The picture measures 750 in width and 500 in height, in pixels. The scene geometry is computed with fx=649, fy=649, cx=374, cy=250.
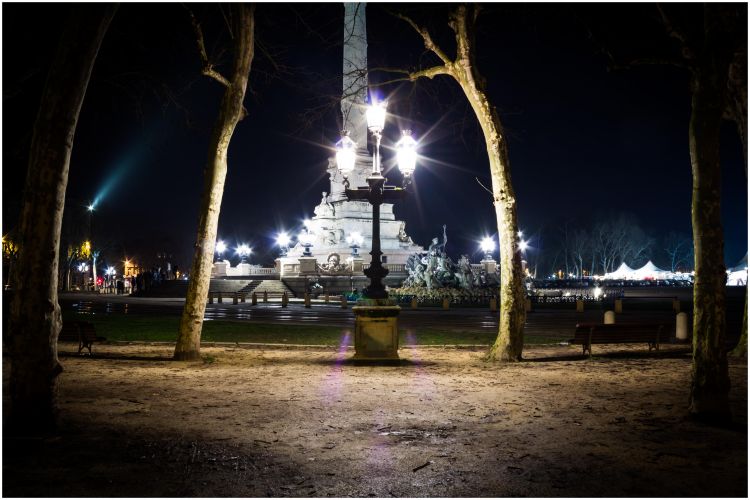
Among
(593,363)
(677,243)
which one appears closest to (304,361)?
(593,363)

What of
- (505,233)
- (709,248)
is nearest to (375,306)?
(505,233)

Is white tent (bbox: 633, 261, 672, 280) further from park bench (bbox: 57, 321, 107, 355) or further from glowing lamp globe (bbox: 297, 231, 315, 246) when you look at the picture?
park bench (bbox: 57, 321, 107, 355)

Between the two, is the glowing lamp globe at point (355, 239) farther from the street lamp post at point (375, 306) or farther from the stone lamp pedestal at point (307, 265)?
the street lamp post at point (375, 306)

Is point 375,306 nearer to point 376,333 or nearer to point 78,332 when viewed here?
point 376,333

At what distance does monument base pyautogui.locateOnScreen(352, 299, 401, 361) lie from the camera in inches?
543

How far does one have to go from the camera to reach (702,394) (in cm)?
777

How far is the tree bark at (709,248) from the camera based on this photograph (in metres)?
7.61

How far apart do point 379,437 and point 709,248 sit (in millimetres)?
4442

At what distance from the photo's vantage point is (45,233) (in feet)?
22.4

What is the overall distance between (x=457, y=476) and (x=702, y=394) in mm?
3804

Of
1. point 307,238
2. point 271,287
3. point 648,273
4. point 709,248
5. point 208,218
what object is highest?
point 307,238

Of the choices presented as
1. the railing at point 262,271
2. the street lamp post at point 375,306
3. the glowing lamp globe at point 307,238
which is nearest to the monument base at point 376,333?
the street lamp post at point 375,306

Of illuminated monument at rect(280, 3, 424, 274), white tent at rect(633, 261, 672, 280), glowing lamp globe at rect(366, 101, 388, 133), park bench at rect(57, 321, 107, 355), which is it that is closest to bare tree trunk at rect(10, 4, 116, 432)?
glowing lamp globe at rect(366, 101, 388, 133)

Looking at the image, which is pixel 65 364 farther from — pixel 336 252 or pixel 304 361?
pixel 336 252
